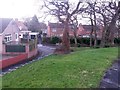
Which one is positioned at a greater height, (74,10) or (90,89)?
(74,10)

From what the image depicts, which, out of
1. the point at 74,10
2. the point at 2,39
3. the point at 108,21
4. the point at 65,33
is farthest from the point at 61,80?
the point at 108,21

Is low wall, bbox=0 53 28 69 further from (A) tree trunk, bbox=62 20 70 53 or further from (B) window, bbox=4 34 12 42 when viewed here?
(B) window, bbox=4 34 12 42

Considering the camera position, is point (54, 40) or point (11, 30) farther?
point (54, 40)

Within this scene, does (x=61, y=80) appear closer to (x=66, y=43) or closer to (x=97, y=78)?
(x=97, y=78)

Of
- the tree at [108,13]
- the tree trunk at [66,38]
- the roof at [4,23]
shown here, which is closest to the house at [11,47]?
the roof at [4,23]

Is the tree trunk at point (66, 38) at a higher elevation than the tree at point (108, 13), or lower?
lower

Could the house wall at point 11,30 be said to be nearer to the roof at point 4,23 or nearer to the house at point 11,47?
the house at point 11,47

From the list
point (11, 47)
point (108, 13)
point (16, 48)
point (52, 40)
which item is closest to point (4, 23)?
→ point (11, 47)

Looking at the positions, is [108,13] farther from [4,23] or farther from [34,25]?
[34,25]

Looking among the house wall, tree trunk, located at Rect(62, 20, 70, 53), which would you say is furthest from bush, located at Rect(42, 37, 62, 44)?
tree trunk, located at Rect(62, 20, 70, 53)

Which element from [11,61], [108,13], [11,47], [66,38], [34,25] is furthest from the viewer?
[34,25]

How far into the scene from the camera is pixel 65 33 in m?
32.1

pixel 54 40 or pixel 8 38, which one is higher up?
pixel 8 38

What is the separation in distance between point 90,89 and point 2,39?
2906 cm
